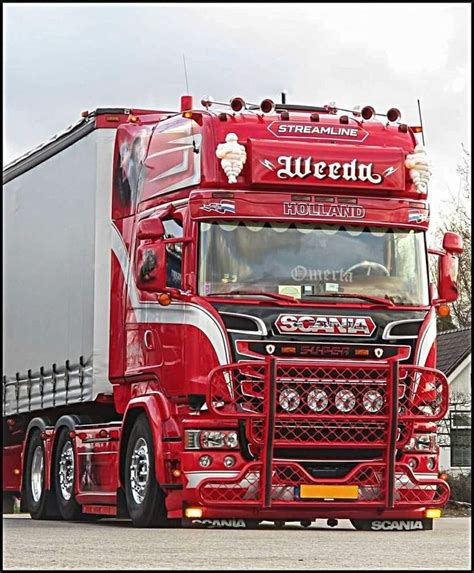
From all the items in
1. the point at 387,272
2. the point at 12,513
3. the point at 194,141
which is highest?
the point at 194,141

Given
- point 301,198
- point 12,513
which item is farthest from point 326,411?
point 12,513

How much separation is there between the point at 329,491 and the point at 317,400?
0.90 meters

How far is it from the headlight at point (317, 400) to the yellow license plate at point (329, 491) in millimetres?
765

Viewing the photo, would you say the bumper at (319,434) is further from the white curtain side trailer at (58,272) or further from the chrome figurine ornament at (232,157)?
the white curtain side trailer at (58,272)

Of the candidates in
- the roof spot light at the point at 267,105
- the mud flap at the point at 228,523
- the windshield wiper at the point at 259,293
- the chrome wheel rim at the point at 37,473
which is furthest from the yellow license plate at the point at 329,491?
the chrome wheel rim at the point at 37,473

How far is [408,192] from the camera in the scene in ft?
57.4

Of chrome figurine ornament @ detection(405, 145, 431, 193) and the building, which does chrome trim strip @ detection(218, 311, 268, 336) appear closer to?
chrome figurine ornament @ detection(405, 145, 431, 193)

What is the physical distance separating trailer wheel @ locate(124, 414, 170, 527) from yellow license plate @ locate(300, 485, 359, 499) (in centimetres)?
147

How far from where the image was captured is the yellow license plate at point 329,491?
16.5 meters

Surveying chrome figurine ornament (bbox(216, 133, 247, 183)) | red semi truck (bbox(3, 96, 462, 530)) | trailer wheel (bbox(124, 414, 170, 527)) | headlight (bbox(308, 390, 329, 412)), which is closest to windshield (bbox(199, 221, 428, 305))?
red semi truck (bbox(3, 96, 462, 530))

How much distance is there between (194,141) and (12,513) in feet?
33.2

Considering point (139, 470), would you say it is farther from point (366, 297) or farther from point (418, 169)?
point (418, 169)

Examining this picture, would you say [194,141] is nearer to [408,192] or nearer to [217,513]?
[408,192]

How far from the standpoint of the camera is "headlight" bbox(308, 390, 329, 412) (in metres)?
16.6
